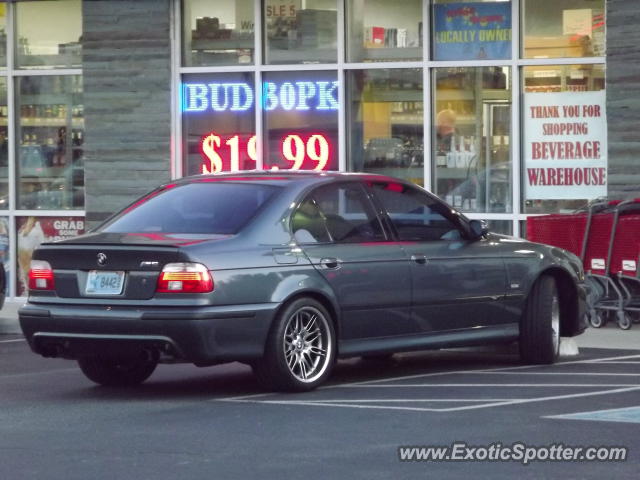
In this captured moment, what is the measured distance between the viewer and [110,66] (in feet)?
61.6

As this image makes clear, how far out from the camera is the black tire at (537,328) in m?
12.0

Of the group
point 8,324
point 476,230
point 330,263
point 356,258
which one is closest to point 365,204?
point 356,258

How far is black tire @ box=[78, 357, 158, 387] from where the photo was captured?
11.0 m

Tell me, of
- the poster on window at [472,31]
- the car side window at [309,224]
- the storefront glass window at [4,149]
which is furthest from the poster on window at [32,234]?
the car side window at [309,224]

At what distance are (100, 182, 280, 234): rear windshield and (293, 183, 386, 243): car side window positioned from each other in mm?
382

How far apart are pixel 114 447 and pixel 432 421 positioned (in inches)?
71.2

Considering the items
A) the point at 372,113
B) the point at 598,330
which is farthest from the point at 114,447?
the point at 372,113

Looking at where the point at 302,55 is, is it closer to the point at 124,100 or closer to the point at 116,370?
the point at 124,100

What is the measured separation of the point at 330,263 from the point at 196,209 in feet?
3.21

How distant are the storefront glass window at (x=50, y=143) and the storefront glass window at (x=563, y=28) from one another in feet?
18.0

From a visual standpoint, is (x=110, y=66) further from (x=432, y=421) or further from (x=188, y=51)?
(x=432, y=421)

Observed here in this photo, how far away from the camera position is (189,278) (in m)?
9.84

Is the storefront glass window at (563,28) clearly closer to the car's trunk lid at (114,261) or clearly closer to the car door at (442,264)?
the car door at (442,264)

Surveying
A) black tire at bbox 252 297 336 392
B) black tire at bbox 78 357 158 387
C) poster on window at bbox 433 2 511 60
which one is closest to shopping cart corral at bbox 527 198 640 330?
poster on window at bbox 433 2 511 60
